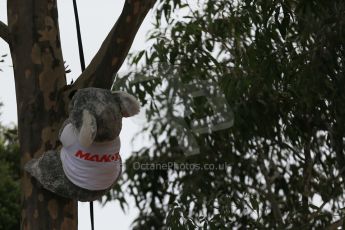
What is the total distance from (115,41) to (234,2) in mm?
2901

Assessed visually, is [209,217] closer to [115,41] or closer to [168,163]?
[168,163]

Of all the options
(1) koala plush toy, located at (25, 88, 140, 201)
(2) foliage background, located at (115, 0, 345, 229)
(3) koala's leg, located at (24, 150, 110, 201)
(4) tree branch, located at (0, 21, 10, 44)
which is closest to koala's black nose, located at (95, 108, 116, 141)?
(1) koala plush toy, located at (25, 88, 140, 201)

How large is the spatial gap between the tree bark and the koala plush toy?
3.3 inches

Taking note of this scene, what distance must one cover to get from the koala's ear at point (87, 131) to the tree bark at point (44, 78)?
1.26 feet

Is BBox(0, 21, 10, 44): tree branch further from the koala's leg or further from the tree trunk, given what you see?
the koala's leg

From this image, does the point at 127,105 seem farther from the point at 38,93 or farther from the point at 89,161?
the point at 38,93

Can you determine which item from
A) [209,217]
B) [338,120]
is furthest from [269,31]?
[209,217]

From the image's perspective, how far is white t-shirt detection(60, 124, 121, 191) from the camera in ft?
10.2

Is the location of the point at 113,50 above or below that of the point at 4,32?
below

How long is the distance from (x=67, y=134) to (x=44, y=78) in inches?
14.2

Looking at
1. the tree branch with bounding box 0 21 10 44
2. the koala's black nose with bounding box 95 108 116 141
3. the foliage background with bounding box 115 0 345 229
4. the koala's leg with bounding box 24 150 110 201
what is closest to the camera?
the koala's black nose with bounding box 95 108 116 141

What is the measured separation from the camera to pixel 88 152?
310cm

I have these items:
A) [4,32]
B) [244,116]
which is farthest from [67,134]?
[244,116]

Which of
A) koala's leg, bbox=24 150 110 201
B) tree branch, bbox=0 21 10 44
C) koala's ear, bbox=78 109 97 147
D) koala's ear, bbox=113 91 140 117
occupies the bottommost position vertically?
koala's leg, bbox=24 150 110 201
